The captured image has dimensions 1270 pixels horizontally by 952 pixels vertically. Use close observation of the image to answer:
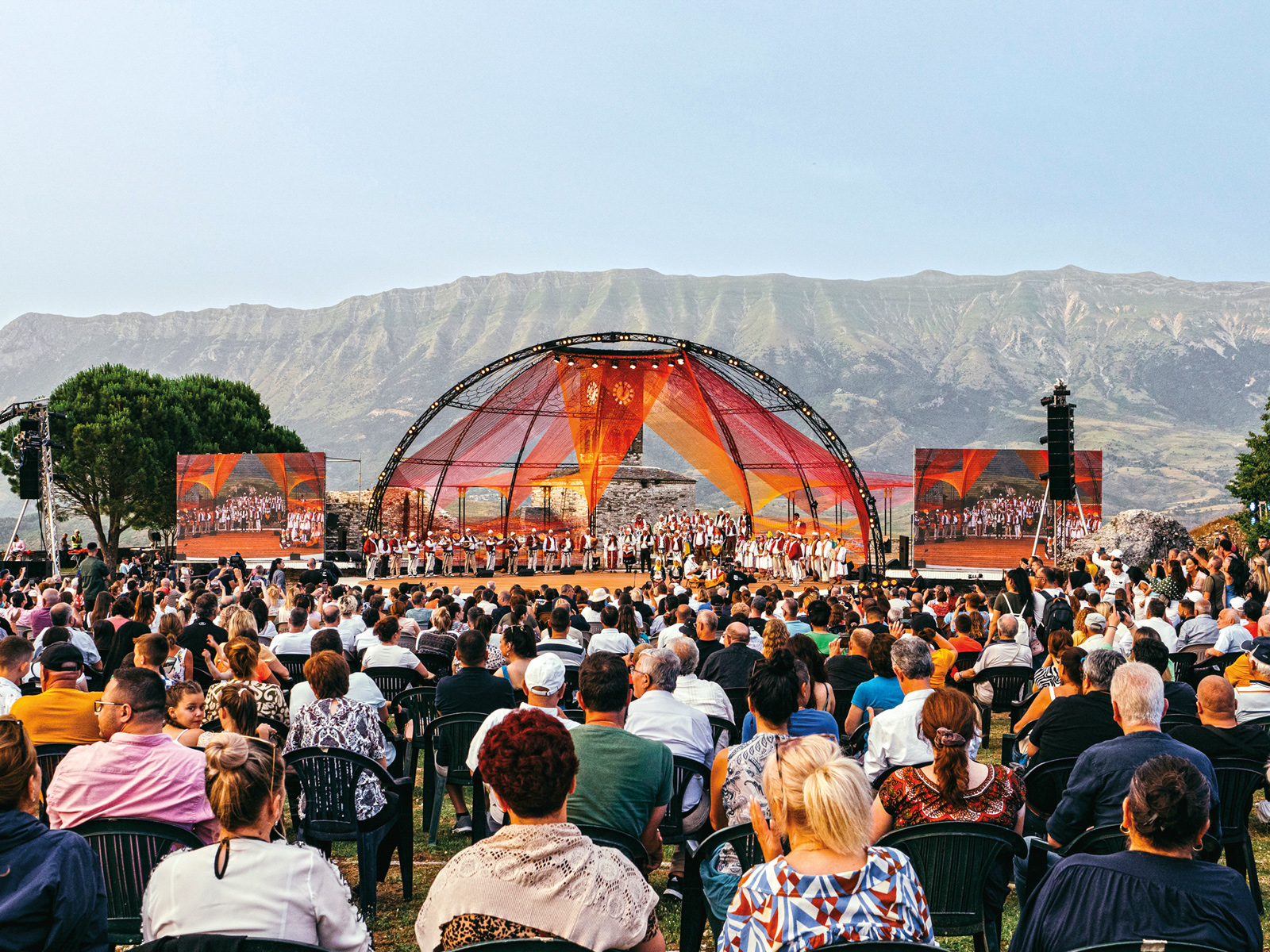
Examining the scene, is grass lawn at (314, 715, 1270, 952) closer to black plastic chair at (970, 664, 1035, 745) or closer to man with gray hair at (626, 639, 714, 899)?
man with gray hair at (626, 639, 714, 899)

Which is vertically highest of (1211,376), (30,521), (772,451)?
(1211,376)

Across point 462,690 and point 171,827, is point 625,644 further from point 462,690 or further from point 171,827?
point 171,827

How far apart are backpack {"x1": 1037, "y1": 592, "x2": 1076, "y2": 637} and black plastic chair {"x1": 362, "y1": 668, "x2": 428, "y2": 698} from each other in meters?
5.76

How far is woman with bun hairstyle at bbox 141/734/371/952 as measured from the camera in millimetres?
2488

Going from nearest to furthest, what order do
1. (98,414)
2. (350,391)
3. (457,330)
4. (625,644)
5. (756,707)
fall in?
1. (756,707)
2. (625,644)
3. (98,414)
4. (350,391)
5. (457,330)

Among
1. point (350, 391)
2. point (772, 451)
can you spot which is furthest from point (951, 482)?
point (350, 391)

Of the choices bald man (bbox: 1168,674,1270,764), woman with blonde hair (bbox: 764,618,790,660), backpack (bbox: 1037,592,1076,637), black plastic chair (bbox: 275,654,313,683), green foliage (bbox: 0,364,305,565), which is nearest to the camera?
bald man (bbox: 1168,674,1270,764)

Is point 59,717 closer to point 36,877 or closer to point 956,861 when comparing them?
point 36,877

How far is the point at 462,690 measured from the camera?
18.8 feet

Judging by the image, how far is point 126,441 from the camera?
3725 centimetres

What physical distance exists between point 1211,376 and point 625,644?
133757 millimetres

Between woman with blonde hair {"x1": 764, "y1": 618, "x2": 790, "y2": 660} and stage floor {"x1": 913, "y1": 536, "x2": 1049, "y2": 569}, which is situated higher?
woman with blonde hair {"x1": 764, "y1": 618, "x2": 790, "y2": 660}

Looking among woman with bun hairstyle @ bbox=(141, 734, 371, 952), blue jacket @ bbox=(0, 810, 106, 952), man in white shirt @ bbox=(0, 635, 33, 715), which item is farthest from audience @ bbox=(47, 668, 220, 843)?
man in white shirt @ bbox=(0, 635, 33, 715)

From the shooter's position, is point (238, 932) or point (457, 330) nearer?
point (238, 932)
